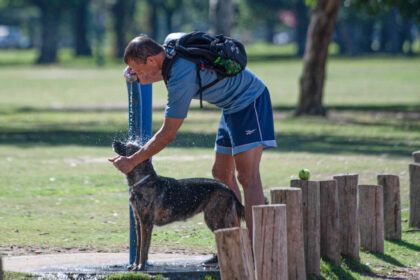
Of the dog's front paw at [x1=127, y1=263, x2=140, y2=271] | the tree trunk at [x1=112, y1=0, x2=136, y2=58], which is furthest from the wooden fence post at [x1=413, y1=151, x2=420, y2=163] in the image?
the tree trunk at [x1=112, y1=0, x2=136, y2=58]

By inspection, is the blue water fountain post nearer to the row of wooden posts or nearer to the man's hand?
the man's hand

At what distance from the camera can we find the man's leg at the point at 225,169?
30.3ft

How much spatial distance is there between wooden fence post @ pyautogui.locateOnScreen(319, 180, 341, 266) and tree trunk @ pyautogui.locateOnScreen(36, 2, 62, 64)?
210ft

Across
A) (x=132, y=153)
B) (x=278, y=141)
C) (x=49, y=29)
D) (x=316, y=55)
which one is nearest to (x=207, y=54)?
(x=132, y=153)

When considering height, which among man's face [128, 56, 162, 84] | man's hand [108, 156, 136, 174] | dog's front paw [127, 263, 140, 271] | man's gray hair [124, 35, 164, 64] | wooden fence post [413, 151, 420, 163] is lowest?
dog's front paw [127, 263, 140, 271]

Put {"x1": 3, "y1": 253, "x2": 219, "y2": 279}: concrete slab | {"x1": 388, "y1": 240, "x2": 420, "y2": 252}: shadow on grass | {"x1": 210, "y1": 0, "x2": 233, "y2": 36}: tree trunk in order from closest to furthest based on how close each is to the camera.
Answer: {"x1": 3, "y1": 253, "x2": 219, "y2": 279}: concrete slab
{"x1": 388, "y1": 240, "x2": 420, "y2": 252}: shadow on grass
{"x1": 210, "y1": 0, "x2": 233, "y2": 36}: tree trunk

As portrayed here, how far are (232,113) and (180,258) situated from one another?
4.62ft

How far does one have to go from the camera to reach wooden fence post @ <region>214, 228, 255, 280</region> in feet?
24.3

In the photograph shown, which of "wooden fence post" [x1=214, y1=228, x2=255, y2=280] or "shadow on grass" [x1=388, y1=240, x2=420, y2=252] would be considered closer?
"wooden fence post" [x1=214, y1=228, x2=255, y2=280]

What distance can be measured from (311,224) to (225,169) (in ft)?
2.67

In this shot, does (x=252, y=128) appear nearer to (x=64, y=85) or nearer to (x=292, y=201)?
(x=292, y=201)

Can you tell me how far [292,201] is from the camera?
8422 mm

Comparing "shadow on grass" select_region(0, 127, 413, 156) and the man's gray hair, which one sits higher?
the man's gray hair

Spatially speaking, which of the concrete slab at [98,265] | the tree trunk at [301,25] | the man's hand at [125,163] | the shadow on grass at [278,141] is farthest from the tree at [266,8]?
the man's hand at [125,163]
